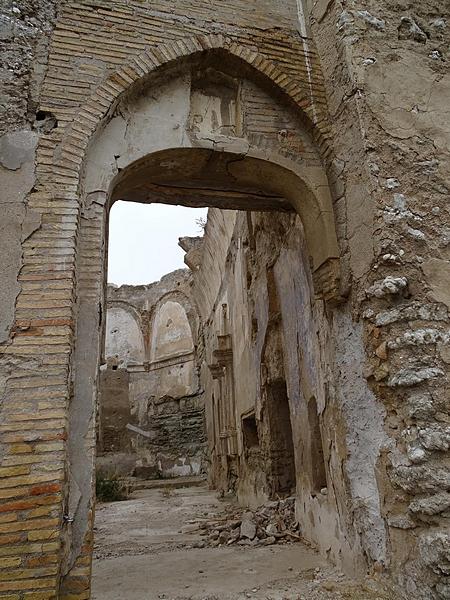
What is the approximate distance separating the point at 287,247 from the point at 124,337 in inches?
764

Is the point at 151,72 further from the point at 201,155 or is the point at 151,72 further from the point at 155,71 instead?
the point at 201,155

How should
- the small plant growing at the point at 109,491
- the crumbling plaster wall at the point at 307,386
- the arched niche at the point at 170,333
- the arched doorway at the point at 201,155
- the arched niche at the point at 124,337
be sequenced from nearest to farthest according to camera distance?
the crumbling plaster wall at the point at 307,386
the arched doorway at the point at 201,155
the small plant growing at the point at 109,491
the arched niche at the point at 170,333
the arched niche at the point at 124,337

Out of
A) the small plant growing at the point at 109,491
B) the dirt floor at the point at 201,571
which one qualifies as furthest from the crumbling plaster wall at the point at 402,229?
the small plant growing at the point at 109,491

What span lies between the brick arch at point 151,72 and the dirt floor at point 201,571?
130 inches

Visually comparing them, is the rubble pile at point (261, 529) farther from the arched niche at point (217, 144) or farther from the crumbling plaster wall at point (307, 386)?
the arched niche at point (217, 144)

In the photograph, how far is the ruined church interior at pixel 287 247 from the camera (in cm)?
306

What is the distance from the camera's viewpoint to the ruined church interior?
10.0 ft

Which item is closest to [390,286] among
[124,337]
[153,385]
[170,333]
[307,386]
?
[307,386]

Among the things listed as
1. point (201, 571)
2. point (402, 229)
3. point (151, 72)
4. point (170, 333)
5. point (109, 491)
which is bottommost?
point (201, 571)

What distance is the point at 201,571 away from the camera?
4.29 m

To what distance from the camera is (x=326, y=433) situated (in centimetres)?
448

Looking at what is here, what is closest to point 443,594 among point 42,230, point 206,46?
point 42,230

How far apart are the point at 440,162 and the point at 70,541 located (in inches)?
149

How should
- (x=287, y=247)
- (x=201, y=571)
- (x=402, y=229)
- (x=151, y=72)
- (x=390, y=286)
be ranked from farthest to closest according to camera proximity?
1. (x=287, y=247)
2. (x=201, y=571)
3. (x=151, y=72)
4. (x=402, y=229)
5. (x=390, y=286)
